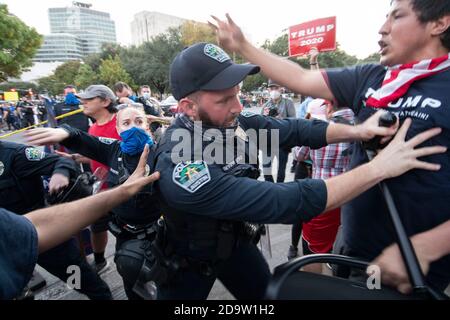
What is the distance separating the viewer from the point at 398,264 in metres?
1.05

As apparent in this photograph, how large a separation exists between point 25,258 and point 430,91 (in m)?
1.59

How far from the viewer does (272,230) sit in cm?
387

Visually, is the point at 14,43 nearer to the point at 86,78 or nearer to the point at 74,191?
the point at 74,191

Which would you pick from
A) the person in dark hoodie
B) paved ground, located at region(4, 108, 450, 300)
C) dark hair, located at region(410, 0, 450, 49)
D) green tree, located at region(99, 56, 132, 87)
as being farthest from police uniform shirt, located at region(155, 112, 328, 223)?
green tree, located at region(99, 56, 132, 87)

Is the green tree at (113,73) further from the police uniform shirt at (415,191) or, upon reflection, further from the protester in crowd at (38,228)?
the police uniform shirt at (415,191)

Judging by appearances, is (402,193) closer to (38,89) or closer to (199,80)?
(199,80)

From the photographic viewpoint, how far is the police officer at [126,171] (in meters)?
1.87

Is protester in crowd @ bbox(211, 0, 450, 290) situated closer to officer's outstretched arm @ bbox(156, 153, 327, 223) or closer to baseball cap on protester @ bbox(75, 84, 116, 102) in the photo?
officer's outstretched arm @ bbox(156, 153, 327, 223)

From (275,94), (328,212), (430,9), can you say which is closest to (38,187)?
(328,212)

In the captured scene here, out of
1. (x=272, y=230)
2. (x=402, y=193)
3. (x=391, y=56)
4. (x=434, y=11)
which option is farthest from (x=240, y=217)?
(x=272, y=230)

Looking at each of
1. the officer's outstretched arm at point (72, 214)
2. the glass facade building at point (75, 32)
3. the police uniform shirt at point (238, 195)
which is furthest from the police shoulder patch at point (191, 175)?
the glass facade building at point (75, 32)

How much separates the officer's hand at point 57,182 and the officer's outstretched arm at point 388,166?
74.1 inches
